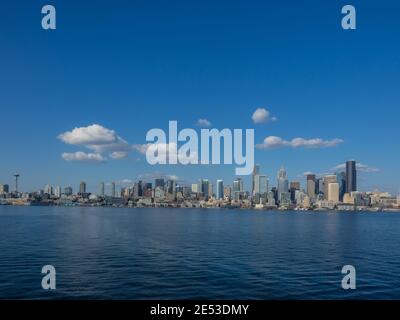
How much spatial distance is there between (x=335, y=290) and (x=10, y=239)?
63431 millimetres

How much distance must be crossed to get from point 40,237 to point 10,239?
618 cm

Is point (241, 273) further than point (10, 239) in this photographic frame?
No

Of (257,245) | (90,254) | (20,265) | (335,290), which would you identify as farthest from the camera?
(257,245)
